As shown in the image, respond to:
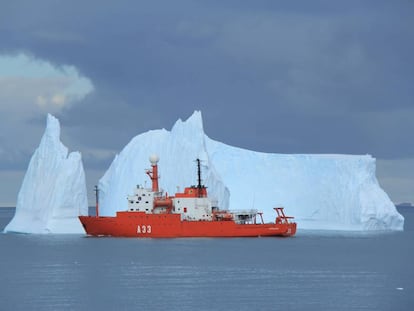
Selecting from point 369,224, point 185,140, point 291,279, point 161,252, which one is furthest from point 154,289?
point 369,224

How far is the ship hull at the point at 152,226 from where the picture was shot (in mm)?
45188

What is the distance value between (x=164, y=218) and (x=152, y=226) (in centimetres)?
84

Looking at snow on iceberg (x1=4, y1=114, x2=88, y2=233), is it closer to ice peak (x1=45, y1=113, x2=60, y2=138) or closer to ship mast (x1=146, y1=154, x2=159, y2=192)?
ice peak (x1=45, y1=113, x2=60, y2=138)

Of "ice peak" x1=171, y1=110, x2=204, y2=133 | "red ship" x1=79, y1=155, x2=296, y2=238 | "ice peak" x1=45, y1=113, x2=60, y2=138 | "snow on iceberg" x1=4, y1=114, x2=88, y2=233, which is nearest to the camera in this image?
"snow on iceberg" x1=4, y1=114, x2=88, y2=233

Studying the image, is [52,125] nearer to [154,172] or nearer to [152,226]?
[154,172]

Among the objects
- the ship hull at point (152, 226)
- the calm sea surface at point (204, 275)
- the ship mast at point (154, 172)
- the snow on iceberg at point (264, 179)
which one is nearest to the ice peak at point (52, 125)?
the ship hull at point (152, 226)

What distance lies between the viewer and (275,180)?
181ft

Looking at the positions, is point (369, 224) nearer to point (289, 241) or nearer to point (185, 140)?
point (289, 241)

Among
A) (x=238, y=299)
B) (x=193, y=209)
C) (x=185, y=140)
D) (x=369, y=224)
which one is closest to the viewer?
(x=238, y=299)

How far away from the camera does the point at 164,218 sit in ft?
148

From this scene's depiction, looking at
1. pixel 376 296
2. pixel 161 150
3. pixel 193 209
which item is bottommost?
pixel 376 296

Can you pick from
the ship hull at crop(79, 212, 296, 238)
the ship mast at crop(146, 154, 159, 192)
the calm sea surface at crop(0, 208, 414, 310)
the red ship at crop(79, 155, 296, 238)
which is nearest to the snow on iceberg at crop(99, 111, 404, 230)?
the red ship at crop(79, 155, 296, 238)

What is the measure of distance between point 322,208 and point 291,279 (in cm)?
2513

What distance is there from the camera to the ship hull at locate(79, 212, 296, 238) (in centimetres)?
4519
